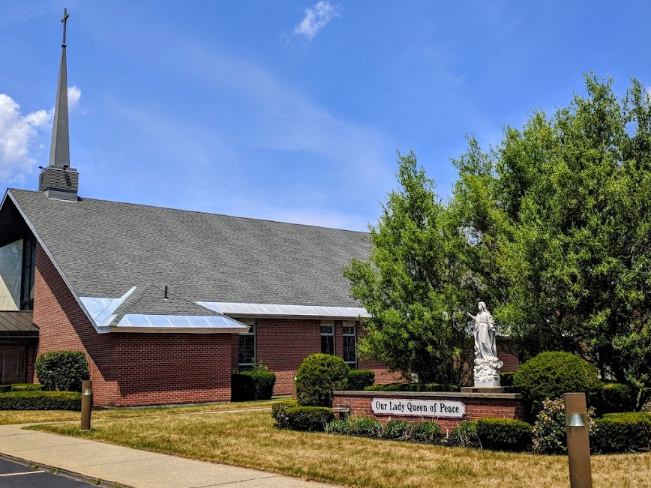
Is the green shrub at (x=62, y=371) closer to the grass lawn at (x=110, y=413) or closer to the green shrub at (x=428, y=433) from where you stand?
the grass lawn at (x=110, y=413)

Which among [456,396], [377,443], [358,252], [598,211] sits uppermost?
[358,252]

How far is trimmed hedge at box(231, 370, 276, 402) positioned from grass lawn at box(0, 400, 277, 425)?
1.56 m

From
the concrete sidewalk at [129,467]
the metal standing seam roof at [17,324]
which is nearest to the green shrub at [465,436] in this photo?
the concrete sidewalk at [129,467]

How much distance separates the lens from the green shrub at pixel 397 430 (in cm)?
1404

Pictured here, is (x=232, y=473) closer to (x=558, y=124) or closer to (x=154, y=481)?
(x=154, y=481)

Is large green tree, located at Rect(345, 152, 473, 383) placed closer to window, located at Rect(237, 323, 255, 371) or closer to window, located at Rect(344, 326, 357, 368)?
window, located at Rect(237, 323, 255, 371)

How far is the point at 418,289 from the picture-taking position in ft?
64.6

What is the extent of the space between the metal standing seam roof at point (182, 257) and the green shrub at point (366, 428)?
33.4ft

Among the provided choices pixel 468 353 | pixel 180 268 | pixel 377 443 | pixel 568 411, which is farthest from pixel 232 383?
pixel 568 411

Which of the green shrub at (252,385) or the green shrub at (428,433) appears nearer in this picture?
the green shrub at (428,433)

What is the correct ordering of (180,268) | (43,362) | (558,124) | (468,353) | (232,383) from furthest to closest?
1. (180,268)
2. (232,383)
3. (43,362)
4. (468,353)
5. (558,124)

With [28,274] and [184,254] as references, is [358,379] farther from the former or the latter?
[28,274]

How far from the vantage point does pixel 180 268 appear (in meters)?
27.3

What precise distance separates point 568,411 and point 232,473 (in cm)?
518
